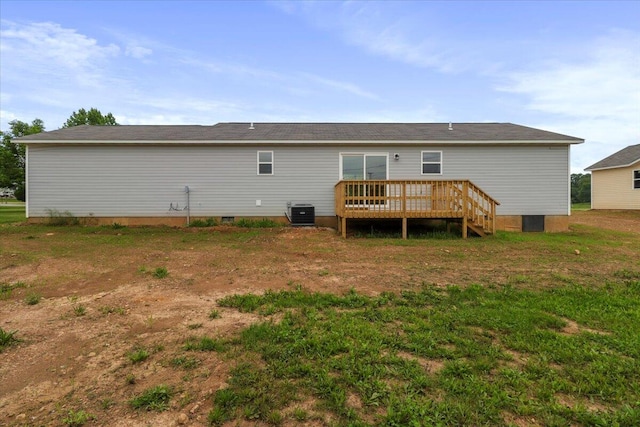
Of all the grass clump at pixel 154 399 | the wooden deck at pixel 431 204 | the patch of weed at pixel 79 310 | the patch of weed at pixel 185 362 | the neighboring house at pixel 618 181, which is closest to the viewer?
the grass clump at pixel 154 399

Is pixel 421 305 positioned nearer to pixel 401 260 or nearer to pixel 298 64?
pixel 401 260

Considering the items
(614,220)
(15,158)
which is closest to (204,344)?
(614,220)

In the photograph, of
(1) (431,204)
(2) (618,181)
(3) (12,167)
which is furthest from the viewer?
(3) (12,167)

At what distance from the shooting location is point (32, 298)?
399cm

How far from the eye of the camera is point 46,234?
9273 millimetres

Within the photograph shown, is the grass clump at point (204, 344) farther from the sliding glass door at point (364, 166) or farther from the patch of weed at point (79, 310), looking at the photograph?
the sliding glass door at point (364, 166)

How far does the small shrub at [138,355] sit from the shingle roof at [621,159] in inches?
985

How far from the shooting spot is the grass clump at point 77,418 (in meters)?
1.88

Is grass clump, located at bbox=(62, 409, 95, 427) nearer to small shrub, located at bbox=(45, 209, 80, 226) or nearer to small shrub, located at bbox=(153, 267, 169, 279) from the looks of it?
small shrub, located at bbox=(153, 267, 169, 279)

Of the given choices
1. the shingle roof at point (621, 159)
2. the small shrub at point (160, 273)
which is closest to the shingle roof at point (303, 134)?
the small shrub at point (160, 273)

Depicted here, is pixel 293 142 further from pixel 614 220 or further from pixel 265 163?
pixel 614 220

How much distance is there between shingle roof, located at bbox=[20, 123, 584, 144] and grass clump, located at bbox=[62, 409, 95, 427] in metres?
9.74

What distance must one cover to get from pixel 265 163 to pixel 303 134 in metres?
1.87

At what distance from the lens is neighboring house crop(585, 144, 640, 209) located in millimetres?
18078
